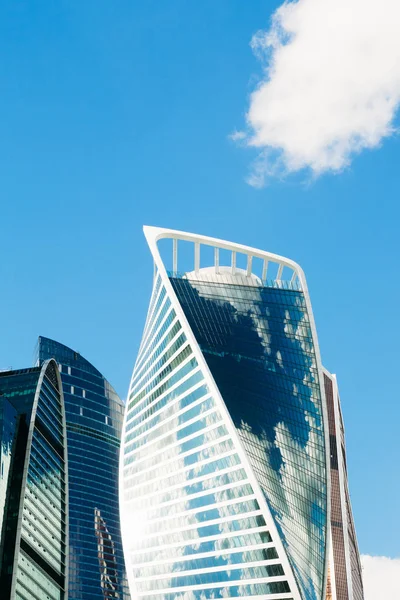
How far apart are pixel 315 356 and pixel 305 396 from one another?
6921 mm

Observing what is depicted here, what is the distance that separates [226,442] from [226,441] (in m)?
0.14

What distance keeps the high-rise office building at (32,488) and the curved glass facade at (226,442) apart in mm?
18195

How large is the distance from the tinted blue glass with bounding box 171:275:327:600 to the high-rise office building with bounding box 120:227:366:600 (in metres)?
0.19

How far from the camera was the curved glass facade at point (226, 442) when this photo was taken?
11162 cm

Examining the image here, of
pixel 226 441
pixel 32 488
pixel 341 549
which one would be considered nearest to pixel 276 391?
pixel 226 441

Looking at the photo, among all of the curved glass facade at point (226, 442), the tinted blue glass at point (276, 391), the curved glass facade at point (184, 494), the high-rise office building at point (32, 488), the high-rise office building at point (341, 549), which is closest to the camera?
the curved glass facade at point (184, 494)

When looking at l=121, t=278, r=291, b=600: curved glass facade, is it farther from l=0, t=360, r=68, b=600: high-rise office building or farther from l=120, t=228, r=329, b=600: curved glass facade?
l=0, t=360, r=68, b=600: high-rise office building

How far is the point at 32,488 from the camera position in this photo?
150 meters

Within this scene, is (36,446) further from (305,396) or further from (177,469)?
(305,396)

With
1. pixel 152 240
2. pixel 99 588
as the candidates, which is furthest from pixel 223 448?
pixel 99 588

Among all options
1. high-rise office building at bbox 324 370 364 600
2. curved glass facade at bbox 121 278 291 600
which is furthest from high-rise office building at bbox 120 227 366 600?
high-rise office building at bbox 324 370 364 600

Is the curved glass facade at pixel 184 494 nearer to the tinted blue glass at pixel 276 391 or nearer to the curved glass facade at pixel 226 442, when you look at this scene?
the curved glass facade at pixel 226 442

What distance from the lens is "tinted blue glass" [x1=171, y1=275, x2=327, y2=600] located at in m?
116

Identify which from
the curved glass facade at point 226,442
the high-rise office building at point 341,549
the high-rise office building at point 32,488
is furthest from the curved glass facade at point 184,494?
the high-rise office building at point 341,549
